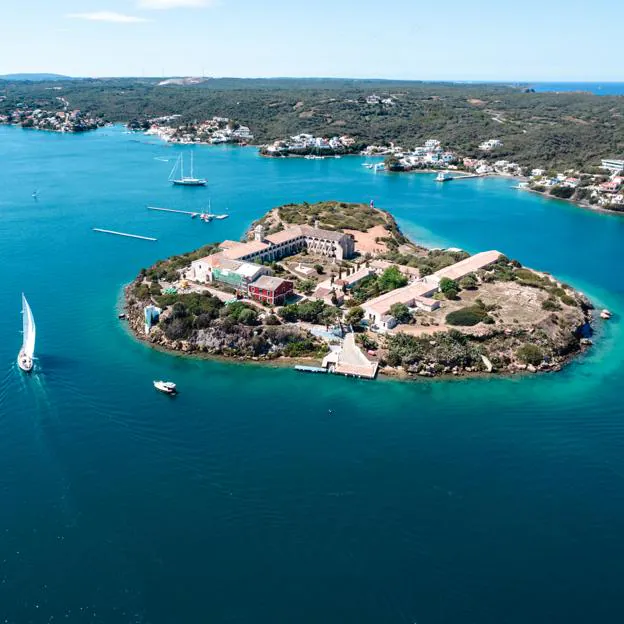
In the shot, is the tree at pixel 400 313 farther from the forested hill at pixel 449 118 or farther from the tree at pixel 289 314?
the forested hill at pixel 449 118

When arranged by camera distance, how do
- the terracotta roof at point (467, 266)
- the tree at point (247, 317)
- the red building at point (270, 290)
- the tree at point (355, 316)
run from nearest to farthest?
the tree at point (247, 317) < the tree at point (355, 316) < the red building at point (270, 290) < the terracotta roof at point (467, 266)

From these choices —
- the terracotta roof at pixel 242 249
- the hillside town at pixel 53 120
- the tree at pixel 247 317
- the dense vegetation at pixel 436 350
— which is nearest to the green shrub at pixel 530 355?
the dense vegetation at pixel 436 350

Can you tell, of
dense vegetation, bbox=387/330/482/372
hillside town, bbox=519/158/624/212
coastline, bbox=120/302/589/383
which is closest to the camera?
coastline, bbox=120/302/589/383

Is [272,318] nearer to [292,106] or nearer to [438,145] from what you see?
[438,145]

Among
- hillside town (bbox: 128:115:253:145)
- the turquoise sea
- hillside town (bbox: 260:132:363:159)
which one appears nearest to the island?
the turquoise sea

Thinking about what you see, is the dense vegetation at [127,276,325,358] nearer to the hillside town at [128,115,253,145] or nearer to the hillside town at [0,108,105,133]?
the hillside town at [128,115,253,145]

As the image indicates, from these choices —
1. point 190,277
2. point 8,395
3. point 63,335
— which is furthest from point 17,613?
point 190,277
